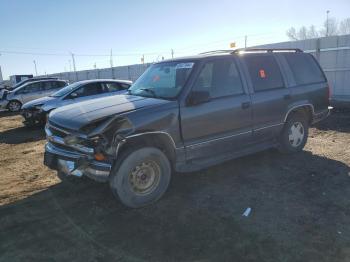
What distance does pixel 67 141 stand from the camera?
14.5ft

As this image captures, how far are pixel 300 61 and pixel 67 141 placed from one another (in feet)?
15.3

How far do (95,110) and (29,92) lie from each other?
560 inches

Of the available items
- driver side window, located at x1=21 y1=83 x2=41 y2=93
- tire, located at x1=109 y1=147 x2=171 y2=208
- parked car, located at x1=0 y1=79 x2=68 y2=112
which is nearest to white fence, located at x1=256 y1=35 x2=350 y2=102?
tire, located at x1=109 y1=147 x2=171 y2=208

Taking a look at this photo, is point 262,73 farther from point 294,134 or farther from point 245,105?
point 294,134

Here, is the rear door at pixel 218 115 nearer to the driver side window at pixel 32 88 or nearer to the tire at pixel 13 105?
the driver side window at pixel 32 88

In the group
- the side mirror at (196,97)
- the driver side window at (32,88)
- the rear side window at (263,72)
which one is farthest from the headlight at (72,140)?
the driver side window at (32,88)

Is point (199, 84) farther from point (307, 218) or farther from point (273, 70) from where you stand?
point (307, 218)

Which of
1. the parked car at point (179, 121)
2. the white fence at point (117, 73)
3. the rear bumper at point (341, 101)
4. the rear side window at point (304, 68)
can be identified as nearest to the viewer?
the parked car at point (179, 121)

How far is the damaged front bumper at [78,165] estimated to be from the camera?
Result: 415 cm

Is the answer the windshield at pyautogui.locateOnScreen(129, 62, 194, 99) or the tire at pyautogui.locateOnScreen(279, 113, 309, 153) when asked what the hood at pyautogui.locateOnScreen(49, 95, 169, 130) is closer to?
the windshield at pyautogui.locateOnScreen(129, 62, 194, 99)

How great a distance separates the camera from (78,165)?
423 cm

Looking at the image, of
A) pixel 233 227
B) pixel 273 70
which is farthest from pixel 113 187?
pixel 273 70

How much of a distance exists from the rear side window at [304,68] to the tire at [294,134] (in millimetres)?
709

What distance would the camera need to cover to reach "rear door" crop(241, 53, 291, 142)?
5.65m
